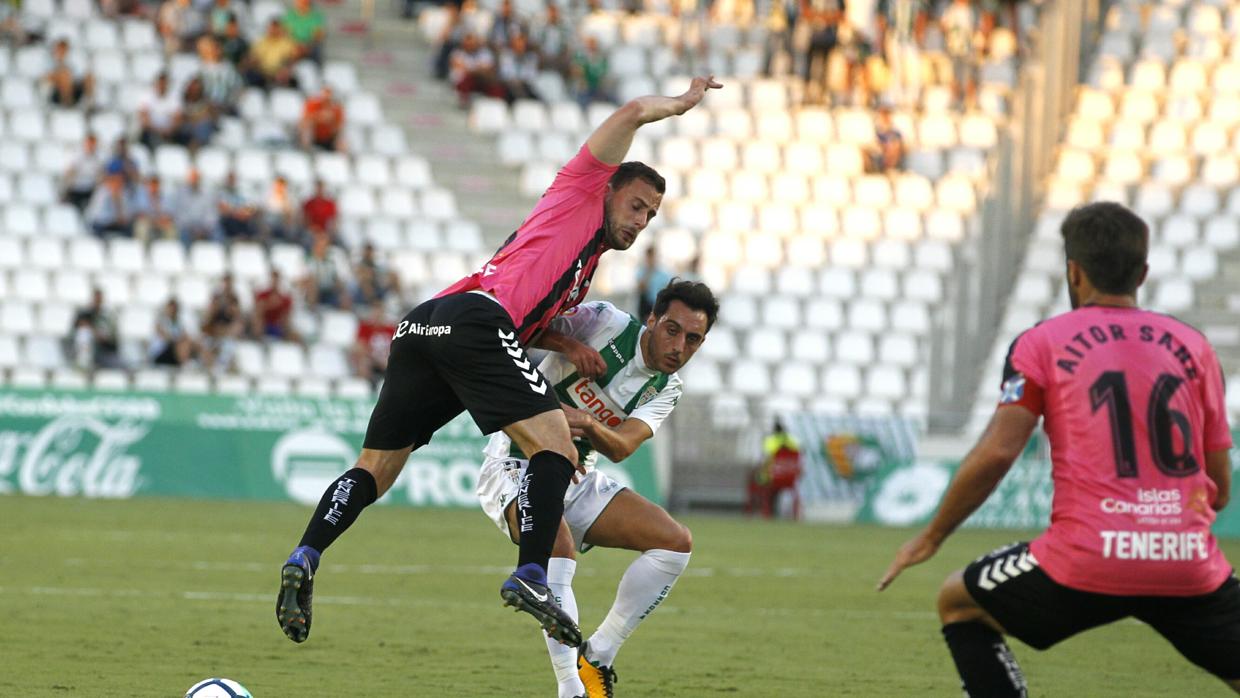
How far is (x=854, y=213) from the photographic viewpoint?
27172 mm

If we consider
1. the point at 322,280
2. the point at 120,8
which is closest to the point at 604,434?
the point at 322,280

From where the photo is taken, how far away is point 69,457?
20.9 metres

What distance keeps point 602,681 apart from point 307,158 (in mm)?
18880

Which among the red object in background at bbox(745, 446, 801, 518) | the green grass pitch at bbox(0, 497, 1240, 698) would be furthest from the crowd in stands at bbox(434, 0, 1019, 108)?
the green grass pitch at bbox(0, 497, 1240, 698)

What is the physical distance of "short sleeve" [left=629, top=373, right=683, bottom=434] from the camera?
816 centimetres

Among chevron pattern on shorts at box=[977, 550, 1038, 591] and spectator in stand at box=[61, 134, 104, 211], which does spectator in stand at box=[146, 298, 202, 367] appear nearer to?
spectator in stand at box=[61, 134, 104, 211]

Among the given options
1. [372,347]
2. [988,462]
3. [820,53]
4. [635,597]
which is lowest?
[372,347]

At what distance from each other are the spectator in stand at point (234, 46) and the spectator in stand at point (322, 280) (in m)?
3.53

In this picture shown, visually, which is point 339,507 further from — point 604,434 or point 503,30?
point 503,30

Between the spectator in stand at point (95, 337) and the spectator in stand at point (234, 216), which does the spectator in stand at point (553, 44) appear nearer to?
the spectator in stand at point (234, 216)

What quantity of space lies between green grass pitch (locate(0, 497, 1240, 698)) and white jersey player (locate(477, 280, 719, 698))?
19.2 inches

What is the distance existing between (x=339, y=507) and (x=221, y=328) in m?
15.4

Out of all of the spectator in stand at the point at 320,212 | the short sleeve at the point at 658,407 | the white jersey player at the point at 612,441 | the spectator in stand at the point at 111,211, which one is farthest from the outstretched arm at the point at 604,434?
the spectator in stand at the point at 320,212

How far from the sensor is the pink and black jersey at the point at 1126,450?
5258 millimetres
